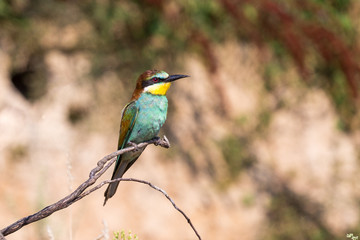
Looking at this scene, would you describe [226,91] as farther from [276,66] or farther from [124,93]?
[124,93]

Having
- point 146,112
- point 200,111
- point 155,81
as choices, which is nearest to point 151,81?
point 155,81

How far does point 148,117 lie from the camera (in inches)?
89.0

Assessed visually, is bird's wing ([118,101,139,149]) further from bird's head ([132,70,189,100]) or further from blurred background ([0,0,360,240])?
blurred background ([0,0,360,240])

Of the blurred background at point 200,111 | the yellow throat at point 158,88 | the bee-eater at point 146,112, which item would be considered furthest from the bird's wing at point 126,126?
the blurred background at point 200,111

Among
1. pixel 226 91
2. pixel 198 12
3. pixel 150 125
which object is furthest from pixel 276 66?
pixel 150 125

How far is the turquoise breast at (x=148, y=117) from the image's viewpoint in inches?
89.0

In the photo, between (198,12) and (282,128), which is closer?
(198,12)

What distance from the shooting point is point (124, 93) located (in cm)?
424

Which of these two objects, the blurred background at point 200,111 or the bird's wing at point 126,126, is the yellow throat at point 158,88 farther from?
the blurred background at point 200,111

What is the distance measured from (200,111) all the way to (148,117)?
6.98 feet

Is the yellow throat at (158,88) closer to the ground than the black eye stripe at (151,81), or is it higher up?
closer to the ground

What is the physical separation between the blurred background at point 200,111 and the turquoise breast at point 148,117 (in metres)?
1.82

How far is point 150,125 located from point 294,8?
242 centimetres

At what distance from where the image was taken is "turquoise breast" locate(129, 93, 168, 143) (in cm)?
226
